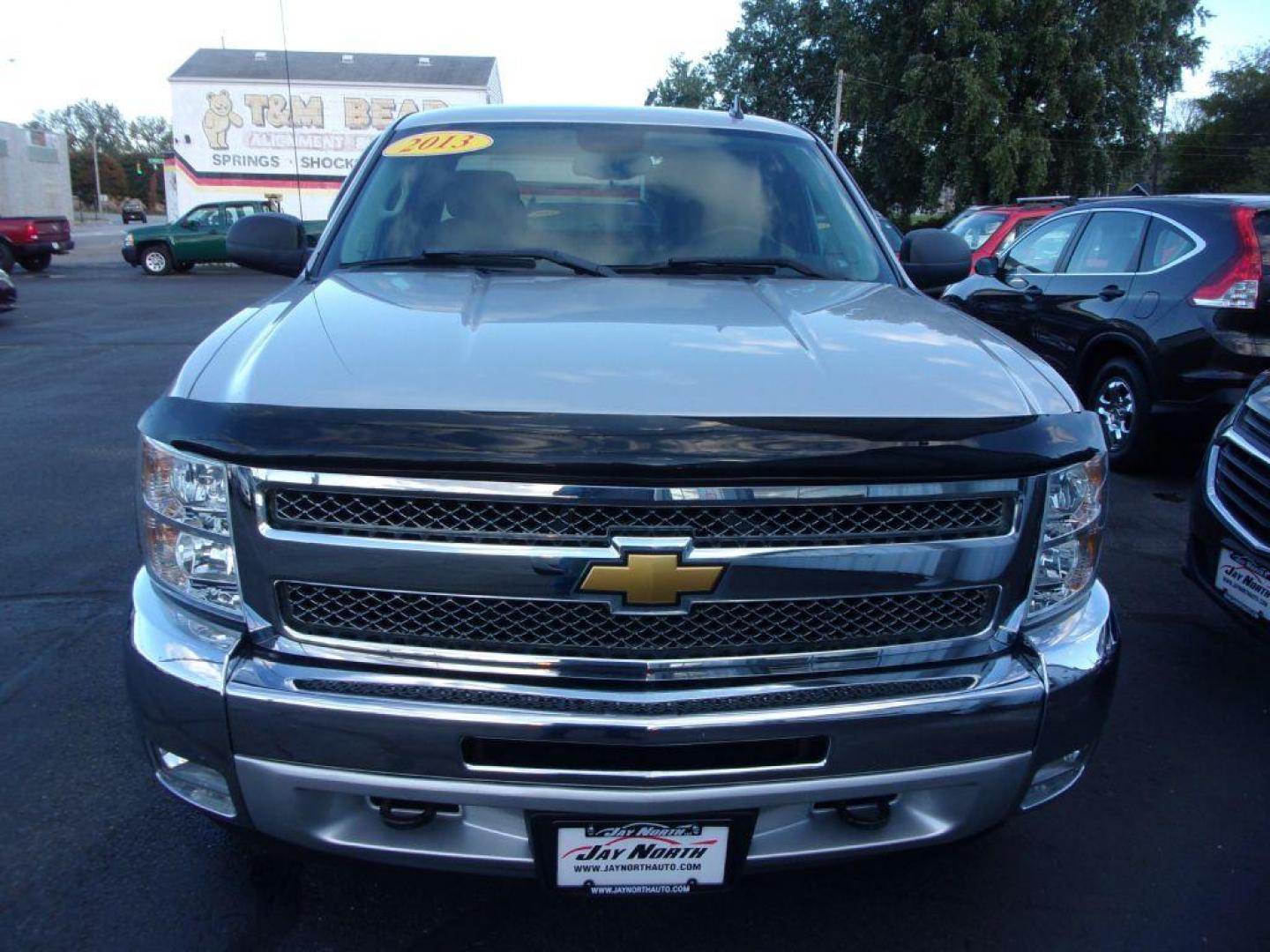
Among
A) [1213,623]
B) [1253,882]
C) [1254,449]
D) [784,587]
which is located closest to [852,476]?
[784,587]

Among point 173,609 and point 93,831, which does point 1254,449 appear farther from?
point 93,831

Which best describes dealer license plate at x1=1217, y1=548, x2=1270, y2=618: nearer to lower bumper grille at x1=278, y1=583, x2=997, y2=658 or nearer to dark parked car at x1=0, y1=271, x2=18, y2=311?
lower bumper grille at x1=278, y1=583, x2=997, y2=658

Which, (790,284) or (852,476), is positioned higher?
(790,284)

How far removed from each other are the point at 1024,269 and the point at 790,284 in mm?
5418

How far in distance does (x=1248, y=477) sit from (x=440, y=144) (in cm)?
308

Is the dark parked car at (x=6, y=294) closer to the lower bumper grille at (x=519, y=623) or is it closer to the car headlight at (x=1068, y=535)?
the lower bumper grille at (x=519, y=623)

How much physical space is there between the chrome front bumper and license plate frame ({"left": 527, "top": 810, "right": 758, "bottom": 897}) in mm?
22

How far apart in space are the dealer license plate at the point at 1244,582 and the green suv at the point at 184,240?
76.2ft

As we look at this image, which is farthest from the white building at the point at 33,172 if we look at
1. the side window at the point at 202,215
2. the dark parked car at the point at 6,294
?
the dark parked car at the point at 6,294

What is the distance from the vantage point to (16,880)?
252 centimetres

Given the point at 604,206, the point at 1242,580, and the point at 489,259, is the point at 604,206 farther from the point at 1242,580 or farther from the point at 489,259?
the point at 1242,580

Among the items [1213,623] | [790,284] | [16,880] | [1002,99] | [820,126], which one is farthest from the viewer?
[820,126]

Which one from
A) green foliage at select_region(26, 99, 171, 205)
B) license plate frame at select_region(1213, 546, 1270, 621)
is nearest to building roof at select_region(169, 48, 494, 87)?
license plate frame at select_region(1213, 546, 1270, 621)

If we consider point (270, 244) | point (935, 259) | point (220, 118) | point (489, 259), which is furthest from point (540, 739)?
point (220, 118)
